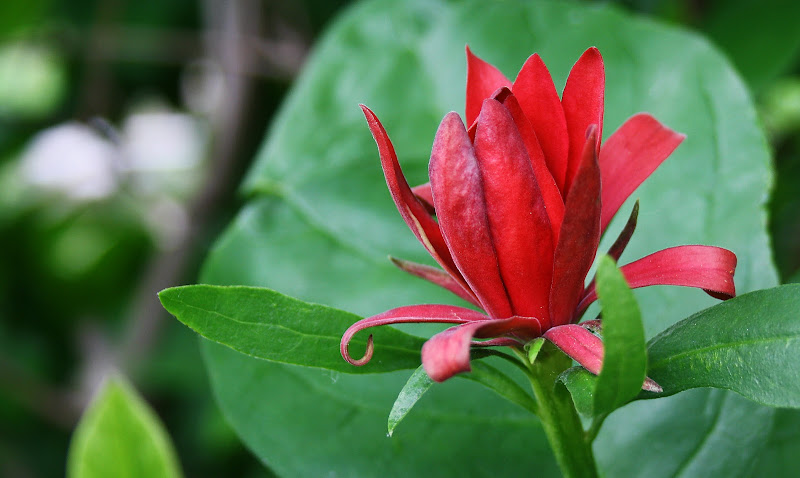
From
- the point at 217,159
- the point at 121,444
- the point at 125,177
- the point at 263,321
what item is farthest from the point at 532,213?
the point at 125,177

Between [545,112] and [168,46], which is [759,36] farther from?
[168,46]

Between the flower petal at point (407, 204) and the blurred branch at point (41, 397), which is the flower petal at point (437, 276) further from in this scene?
the blurred branch at point (41, 397)

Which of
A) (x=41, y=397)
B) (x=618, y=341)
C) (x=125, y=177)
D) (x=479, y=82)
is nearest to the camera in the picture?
(x=618, y=341)

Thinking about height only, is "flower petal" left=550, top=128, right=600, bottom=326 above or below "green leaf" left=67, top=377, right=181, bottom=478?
above

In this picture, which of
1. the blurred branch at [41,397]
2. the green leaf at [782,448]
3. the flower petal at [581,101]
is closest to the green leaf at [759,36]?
the green leaf at [782,448]

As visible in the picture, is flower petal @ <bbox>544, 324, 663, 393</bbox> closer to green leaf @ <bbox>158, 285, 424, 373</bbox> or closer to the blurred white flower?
green leaf @ <bbox>158, 285, 424, 373</bbox>

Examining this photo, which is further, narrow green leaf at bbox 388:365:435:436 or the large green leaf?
the large green leaf

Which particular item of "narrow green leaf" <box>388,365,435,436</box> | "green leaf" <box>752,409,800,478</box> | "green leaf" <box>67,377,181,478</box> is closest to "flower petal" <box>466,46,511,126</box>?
"narrow green leaf" <box>388,365,435,436</box>
